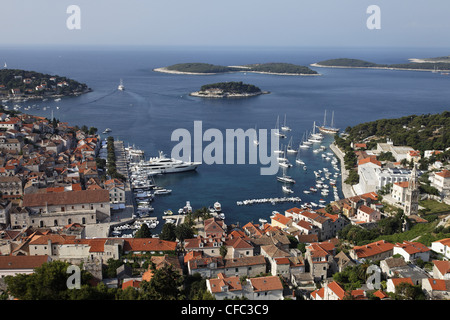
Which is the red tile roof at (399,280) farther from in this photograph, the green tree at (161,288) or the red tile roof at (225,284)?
the green tree at (161,288)

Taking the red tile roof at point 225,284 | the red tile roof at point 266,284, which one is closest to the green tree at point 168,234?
the red tile roof at point 225,284

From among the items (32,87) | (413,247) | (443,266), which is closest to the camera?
(443,266)

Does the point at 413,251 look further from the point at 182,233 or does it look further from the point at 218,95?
the point at 218,95

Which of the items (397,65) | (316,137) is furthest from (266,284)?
(397,65)

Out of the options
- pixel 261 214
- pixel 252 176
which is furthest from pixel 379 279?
pixel 252 176

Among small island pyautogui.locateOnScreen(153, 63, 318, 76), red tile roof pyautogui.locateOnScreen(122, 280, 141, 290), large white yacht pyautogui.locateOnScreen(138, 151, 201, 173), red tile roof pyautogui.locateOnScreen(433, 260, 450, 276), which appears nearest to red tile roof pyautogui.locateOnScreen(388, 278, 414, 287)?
red tile roof pyautogui.locateOnScreen(433, 260, 450, 276)

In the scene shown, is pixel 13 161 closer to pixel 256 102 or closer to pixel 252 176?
pixel 252 176
